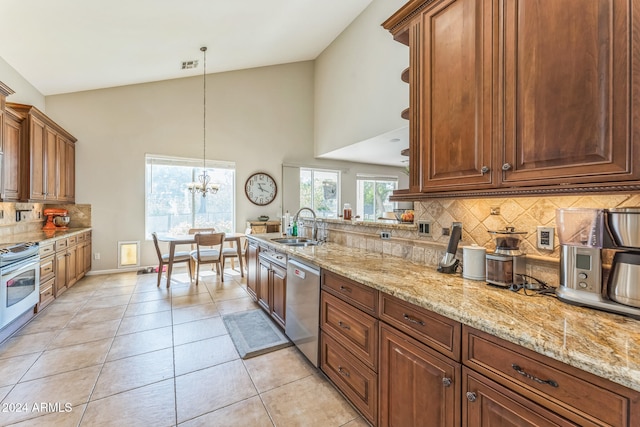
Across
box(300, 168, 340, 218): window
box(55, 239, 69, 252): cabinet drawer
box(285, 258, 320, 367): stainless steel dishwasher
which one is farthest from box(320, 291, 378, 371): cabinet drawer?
box(300, 168, 340, 218): window

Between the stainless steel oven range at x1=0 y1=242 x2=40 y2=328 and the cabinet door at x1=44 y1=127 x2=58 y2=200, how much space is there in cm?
145

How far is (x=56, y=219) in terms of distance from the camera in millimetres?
4492

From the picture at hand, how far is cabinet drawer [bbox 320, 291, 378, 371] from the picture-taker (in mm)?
1537

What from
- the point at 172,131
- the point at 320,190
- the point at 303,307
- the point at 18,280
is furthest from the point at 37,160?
the point at 320,190

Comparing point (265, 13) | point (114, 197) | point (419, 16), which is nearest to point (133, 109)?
point (114, 197)

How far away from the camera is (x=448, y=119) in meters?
1.52

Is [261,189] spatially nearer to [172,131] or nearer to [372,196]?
[172,131]

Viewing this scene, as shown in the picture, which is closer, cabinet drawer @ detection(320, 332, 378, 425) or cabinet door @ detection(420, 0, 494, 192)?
cabinet door @ detection(420, 0, 494, 192)

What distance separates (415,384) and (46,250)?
4203 millimetres

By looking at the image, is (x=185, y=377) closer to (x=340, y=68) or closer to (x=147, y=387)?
(x=147, y=387)

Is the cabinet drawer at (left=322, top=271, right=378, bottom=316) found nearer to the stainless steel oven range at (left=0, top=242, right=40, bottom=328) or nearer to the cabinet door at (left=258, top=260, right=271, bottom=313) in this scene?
the cabinet door at (left=258, top=260, right=271, bottom=313)

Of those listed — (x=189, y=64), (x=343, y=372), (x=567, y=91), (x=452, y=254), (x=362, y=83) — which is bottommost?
(x=343, y=372)

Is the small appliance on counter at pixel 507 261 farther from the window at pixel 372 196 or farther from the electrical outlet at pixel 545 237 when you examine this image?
the window at pixel 372 196

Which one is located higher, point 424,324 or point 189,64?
point 189,64
